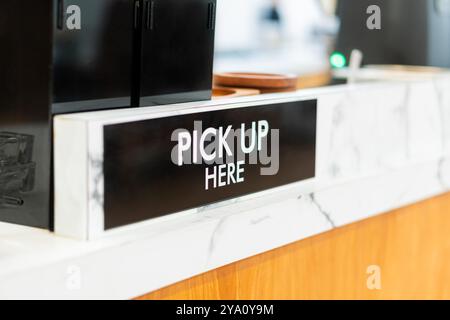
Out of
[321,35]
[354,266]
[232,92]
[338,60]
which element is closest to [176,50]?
[232,92]

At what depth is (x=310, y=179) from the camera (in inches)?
67.3

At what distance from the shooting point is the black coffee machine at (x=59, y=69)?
4.19ft

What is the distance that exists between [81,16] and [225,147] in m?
0.35

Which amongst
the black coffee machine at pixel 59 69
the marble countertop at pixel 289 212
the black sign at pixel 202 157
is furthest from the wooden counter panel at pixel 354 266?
the black coffee machine at pixel 59 69

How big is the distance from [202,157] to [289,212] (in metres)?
0.25

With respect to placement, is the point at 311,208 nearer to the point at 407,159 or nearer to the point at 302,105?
the point at 302,105

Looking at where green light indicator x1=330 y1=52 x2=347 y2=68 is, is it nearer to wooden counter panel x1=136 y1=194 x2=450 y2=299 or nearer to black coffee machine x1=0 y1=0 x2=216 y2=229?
wooden counter panel x1=136 y1=194 x2=450 y2=299

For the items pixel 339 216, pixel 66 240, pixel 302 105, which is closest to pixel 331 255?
pixel 339 216

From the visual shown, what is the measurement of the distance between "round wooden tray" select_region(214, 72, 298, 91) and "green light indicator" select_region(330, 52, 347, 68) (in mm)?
808

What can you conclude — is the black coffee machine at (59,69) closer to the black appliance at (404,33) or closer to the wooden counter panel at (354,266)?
the wooden counter panel at (354,266)

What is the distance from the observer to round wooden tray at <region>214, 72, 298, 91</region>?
1749 mm

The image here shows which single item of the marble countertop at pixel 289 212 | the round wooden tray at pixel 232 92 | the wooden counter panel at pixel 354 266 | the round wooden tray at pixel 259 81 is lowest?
the wooden counter panel at pixel 354 266

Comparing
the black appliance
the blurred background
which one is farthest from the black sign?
the black appliance

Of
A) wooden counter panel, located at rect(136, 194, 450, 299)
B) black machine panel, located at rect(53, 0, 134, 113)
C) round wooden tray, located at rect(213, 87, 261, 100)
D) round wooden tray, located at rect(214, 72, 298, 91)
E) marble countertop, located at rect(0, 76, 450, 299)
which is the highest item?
black machine panel, located at rect(53, 0, 134, 113)
